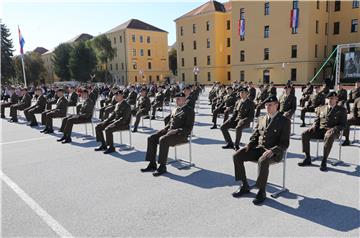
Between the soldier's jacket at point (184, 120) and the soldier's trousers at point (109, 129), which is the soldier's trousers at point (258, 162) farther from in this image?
the soldier's trousers at point (109, 129)

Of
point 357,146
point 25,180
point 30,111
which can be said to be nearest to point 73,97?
point 30,111

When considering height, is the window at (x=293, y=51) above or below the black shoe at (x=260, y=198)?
above

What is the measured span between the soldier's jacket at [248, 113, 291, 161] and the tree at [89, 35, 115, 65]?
65.6 m

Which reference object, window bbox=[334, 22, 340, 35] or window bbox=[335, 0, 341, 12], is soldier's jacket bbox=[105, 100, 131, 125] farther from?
window bbox=[335, 0, 341, 12]

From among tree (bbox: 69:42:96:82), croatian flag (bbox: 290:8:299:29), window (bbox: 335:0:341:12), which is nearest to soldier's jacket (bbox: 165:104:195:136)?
croatian flag (bbox: 290:8:299:29)

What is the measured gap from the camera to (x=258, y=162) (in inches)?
191

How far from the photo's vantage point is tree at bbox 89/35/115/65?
2621 inches

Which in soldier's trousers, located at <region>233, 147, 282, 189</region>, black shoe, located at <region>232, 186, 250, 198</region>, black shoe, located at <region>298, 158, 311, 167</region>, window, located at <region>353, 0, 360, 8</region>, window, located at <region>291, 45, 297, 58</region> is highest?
window, located at <region>353, 0, 360, 8</region>

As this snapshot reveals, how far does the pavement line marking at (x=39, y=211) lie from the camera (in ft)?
13.3

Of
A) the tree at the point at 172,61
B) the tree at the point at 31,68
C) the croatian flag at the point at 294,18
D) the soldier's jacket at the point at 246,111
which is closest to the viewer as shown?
the soldier's jacket at the point at 246,111

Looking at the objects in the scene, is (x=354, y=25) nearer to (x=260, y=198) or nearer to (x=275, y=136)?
(x=275, y=136)

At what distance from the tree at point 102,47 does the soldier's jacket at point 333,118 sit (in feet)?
213

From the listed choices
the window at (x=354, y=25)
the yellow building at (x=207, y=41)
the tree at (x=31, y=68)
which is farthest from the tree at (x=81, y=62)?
the window at (x=354, y=25)

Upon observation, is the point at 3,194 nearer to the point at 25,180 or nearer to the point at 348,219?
the point at 25,180
